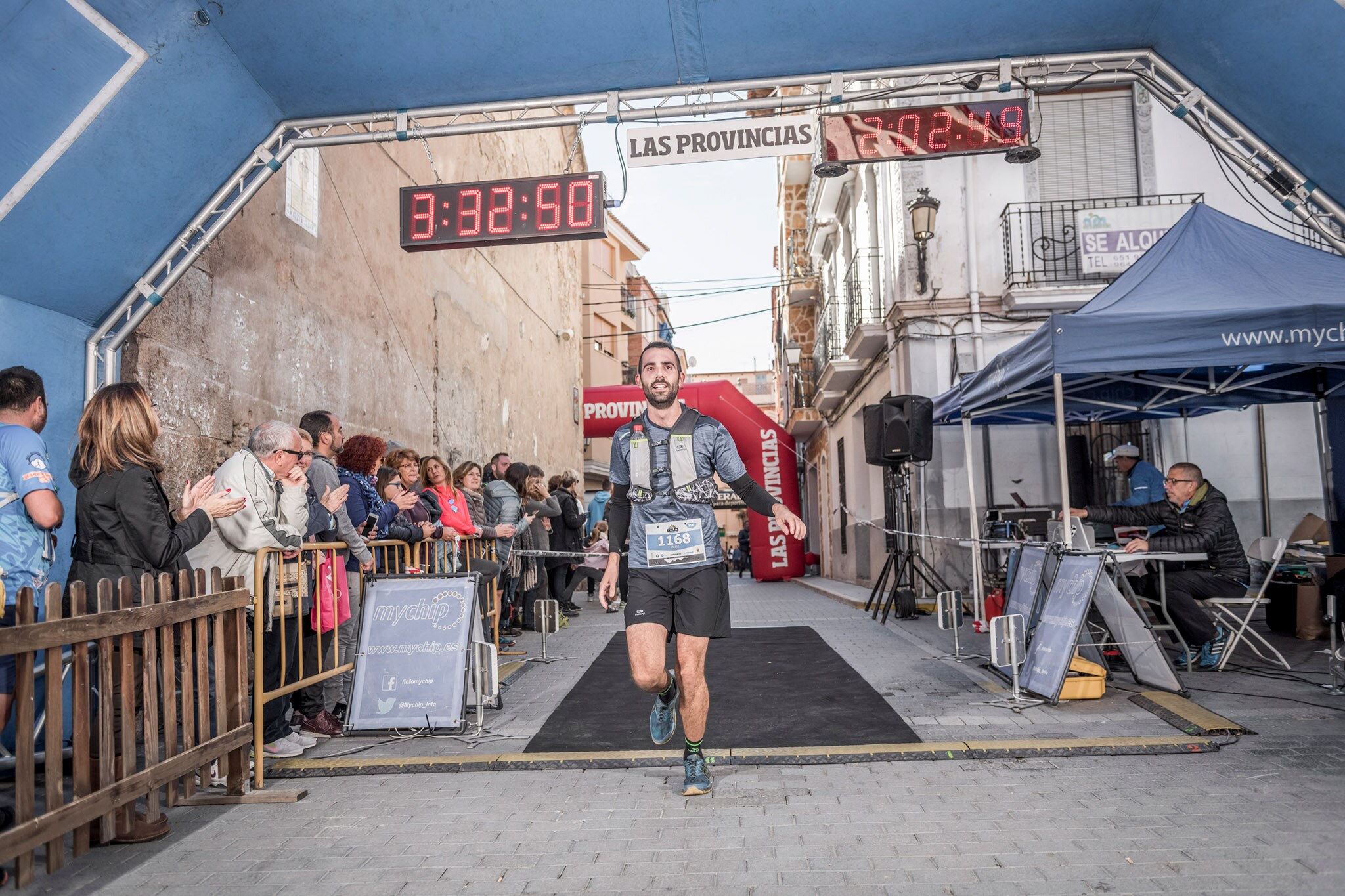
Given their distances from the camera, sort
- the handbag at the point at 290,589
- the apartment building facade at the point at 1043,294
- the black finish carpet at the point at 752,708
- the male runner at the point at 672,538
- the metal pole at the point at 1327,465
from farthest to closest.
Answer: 1. the apartment building facade at the point at 1043,294
2. the metal pole at the point at 1327,465
3. the black finish carpet at the point at 752,708
4. the handbag at the point at 290,589
5. the male runner at the point at 672,538

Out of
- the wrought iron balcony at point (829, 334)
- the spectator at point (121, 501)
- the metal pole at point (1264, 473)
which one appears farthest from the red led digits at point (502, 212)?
the wrought iron balcony at point (829, 334)

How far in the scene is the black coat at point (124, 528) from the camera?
429 centimetres

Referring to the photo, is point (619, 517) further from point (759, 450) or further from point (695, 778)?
point (759, 450)

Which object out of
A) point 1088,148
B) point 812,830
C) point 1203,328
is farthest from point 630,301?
point 812,830

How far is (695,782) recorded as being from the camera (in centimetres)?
445

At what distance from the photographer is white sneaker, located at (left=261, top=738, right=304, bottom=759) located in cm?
533

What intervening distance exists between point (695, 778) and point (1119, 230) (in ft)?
38.1

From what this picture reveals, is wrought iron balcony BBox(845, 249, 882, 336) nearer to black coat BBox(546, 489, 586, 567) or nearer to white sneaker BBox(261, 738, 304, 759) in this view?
black coat BBox(546, 489, 586, 567)

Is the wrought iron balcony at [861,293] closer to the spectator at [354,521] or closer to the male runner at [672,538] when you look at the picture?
the spectator at [354,521]

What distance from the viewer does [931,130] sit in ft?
24.0

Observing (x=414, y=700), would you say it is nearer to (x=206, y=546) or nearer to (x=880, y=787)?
(x=206, y=546)

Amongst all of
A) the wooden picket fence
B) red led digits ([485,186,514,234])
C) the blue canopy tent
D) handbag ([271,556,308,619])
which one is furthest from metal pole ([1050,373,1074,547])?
the wooden picket fence

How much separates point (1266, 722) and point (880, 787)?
8.67 ft

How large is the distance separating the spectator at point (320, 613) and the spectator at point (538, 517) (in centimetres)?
497
